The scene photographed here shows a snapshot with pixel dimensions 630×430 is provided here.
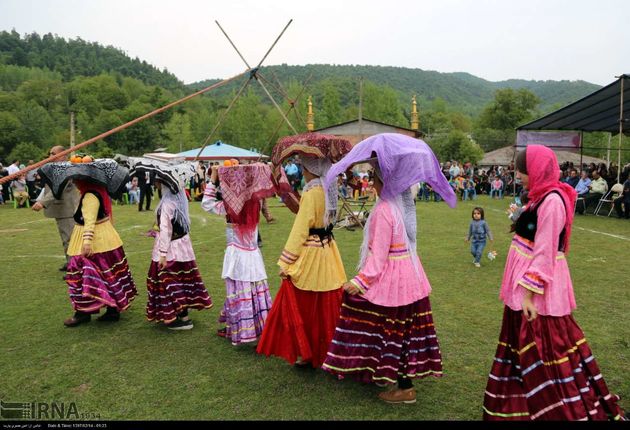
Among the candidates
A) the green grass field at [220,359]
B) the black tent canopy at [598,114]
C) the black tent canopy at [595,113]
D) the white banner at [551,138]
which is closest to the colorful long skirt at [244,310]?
the green grass field at [220,359]

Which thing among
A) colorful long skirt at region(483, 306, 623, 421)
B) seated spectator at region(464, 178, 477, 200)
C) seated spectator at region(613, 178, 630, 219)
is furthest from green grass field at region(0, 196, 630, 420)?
seated spectator at region(464, 178, 477, 200)

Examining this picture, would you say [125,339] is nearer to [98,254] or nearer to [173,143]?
[98,254]

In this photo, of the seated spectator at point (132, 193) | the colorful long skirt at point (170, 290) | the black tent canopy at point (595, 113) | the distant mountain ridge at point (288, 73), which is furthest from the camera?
the distant mountain ridge at point (288, 73)

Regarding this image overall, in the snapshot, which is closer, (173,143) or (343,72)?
(173,143)

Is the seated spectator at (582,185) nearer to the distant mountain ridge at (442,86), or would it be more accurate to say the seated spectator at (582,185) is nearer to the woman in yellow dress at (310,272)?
the woman in yellow dress at (310,272)

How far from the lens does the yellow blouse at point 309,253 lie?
13.9 feet

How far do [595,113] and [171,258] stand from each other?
18.6 m

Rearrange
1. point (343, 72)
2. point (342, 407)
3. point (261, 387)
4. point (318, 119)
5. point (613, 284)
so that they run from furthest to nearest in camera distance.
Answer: point (343, 72) < point (318, 119) < point (613, 284) < point (261, 387) < point (342, 407)

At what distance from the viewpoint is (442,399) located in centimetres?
389

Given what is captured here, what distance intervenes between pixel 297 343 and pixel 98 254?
278cm

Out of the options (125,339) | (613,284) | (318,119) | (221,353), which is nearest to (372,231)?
(221,353)

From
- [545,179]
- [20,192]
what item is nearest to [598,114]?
[545,179]

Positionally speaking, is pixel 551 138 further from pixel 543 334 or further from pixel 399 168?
pixel 543 334

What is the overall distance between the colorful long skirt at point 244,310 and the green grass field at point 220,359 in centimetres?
21
